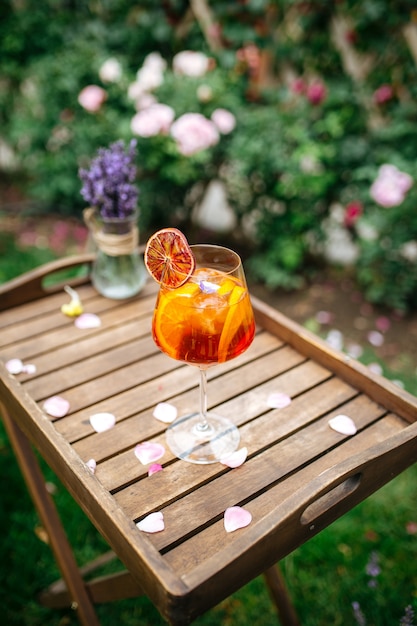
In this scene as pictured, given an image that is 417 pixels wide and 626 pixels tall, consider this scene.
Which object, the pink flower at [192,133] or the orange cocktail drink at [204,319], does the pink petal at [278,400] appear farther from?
the pink flower at [192,133]

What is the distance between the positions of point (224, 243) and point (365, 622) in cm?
232

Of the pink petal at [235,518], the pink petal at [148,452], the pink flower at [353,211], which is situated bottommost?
the pink flower at [353,211]

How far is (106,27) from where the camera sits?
3.62 meters

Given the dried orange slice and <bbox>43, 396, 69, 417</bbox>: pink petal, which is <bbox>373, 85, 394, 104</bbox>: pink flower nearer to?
the dried orange slice

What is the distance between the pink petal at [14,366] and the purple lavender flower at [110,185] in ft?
1.51

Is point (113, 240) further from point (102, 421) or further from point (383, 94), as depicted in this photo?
point (383, 94)

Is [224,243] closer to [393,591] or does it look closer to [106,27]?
[106,27]

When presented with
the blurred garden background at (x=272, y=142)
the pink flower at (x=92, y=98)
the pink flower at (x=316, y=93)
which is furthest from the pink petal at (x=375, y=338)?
the pink flower at (x=92, y=98)

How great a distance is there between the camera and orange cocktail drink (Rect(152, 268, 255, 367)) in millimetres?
988

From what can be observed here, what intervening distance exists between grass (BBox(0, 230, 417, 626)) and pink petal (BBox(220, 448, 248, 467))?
724 millimetres

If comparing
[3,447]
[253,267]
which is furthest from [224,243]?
[3,447]

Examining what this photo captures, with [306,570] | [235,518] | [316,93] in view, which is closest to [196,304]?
[235,518]

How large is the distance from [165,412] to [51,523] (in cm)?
46

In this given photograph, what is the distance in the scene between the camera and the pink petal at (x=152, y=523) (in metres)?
0.97
